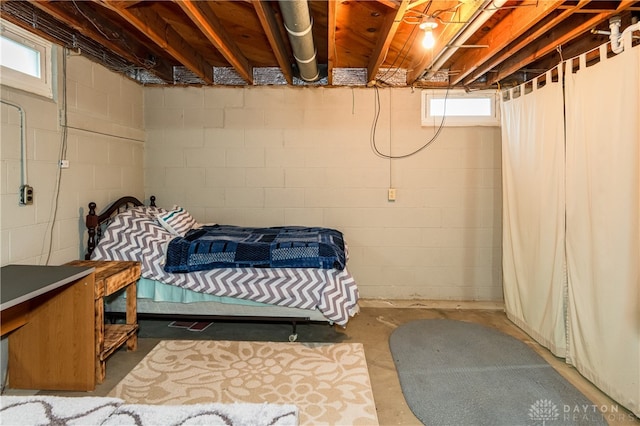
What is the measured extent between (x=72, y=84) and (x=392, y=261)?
10.8 feet

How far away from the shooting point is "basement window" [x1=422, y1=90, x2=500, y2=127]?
3.86m

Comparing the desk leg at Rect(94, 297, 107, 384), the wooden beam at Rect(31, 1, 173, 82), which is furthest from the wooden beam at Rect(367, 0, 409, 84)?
the desk leg at Rect(94, 297, 107, 384)

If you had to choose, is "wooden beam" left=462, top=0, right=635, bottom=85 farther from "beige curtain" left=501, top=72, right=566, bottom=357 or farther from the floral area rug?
the floral area rug

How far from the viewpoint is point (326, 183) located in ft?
13.0

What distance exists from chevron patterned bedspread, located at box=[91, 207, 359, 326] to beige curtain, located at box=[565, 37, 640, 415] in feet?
4.89

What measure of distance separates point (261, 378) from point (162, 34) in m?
2.54

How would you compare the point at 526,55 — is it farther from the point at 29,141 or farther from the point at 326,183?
the point at 29,141

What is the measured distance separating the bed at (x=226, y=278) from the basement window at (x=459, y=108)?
195cm

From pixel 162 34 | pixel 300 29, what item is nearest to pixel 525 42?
pixel 300 29

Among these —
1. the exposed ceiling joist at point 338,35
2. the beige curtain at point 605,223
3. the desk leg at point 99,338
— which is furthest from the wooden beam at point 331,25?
the desk leg at point 99,338

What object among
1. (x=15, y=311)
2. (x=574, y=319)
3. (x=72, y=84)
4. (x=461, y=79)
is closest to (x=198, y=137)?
(x=72, y=84)

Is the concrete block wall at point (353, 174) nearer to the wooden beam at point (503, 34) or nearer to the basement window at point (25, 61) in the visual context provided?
the wooden beam at point (503, 34)

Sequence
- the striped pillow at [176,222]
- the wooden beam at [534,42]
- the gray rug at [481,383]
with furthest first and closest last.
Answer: the striped pillow at [176,222], the wooden beam at [534,42], the gray rug at [481,383]

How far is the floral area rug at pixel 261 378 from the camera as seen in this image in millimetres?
2068
